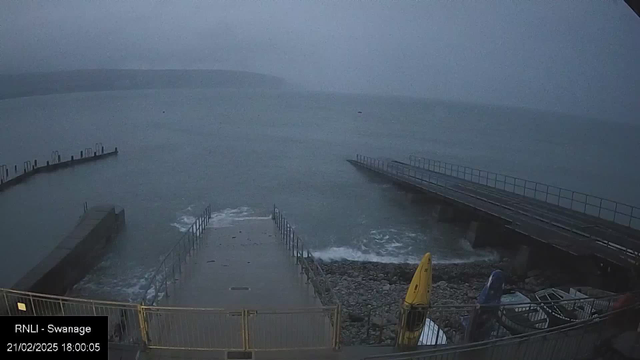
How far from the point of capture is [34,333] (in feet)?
11.9

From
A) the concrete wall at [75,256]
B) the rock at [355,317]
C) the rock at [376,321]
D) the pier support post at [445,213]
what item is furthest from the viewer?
the pier support post at [445,213]

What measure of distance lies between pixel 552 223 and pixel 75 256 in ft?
53.3

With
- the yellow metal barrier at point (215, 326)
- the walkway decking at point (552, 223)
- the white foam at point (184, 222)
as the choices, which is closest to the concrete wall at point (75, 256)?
the white foam at point (184, 222)

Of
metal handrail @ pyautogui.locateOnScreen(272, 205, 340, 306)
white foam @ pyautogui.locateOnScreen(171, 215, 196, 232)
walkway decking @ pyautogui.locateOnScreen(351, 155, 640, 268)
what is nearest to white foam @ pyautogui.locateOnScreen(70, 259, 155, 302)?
metal handrail @ pyautogui.locateOnScreen(272, 205, 340, 306)

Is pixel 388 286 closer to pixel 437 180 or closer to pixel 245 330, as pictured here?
pixel 245 330

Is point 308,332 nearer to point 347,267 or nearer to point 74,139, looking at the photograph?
point 347,267

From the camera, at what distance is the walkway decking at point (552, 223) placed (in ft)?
43.1

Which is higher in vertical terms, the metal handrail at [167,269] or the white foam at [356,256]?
the metal handrail at [167,269]

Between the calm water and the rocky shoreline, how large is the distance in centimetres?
179

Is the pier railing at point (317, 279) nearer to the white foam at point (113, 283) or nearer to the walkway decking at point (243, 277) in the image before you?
the walkway decking at point (243, 277)

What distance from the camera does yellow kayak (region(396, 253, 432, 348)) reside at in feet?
16.9

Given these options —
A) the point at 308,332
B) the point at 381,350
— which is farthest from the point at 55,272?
the point at 381,350

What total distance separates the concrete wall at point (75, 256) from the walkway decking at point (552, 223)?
1497 cm

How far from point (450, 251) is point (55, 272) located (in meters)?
14.2
